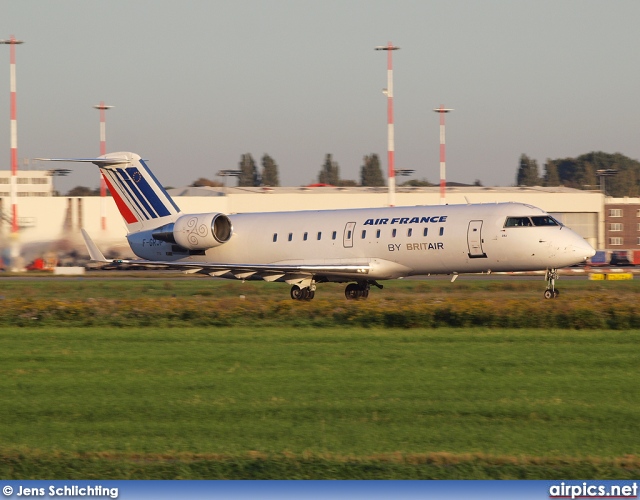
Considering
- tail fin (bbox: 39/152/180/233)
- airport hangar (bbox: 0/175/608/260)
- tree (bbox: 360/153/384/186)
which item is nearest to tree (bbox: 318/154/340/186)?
tree (bbox: 360/153/384/186)

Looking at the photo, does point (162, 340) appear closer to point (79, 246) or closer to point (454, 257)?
point (454, 257)

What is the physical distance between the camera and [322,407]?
11281mm

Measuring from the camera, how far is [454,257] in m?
28.6

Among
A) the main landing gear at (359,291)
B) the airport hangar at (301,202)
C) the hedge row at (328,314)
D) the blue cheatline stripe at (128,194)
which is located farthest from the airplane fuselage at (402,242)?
the airport hangar at (301,202)

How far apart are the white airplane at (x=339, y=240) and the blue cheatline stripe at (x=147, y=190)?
0.04 m

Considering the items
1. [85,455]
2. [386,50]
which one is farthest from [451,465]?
[386,50]

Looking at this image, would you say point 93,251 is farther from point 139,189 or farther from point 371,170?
point 371,170

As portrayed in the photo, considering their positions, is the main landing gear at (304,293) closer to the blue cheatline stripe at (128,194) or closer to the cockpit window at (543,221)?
the blue cheatline stripe at (128,194)

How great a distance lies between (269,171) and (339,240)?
5096 inches

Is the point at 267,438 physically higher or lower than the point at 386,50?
lower

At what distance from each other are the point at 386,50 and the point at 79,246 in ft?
64.8

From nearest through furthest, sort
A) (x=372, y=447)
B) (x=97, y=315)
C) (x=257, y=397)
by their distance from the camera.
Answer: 1. (x=372, y=447)
2. (x=257, y=397)
3. (x=97, y=315)

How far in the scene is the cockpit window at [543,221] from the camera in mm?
27781

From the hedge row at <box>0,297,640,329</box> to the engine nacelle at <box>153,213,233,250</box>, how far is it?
8.29 m
